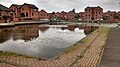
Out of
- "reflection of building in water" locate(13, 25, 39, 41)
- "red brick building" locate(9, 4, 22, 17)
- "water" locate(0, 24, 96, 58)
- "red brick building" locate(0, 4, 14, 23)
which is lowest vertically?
"water" locate(0, 24, 96, 58)

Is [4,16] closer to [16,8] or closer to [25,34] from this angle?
[16,8]

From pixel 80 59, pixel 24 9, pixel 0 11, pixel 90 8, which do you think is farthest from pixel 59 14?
pixel 80 59

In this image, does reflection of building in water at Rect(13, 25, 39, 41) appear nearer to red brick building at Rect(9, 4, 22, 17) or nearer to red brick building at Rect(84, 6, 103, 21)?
red brick building at Rect(9, 4, 22, 17)

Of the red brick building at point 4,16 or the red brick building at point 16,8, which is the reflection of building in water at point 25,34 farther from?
the red brick building at point 16,8

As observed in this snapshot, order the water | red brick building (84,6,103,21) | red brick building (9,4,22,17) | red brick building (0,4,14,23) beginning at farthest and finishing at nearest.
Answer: red brick building (84,6,103,21), red brick building (9,4,22,17), red brick building (0,4,14,23), the water

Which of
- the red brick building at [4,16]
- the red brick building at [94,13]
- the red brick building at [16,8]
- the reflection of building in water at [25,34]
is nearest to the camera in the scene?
the reflection of building in water at [25,34]

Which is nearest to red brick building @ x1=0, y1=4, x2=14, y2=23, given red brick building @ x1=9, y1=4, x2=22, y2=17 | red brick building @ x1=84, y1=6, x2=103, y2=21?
red brick building @ x1=9, y1=4, x2=22, y2=17

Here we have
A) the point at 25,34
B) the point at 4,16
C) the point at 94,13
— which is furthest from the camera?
the point at 94,13

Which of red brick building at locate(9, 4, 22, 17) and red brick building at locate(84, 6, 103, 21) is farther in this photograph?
red brick building at locate(84, 6, 103, 21)

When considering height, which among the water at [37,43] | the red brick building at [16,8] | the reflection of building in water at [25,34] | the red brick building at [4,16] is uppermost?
the red brick building at [16,8]

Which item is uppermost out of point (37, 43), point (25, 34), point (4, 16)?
point (4, 16)

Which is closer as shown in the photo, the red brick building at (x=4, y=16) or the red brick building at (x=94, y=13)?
the red brick building at (x=4, y=16)

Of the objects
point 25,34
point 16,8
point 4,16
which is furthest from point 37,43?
point 16,8

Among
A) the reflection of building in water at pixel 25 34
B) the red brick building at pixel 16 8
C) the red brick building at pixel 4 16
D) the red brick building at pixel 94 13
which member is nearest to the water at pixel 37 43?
the reflection of building in water at pixel 25 34
